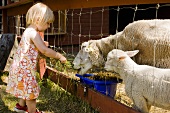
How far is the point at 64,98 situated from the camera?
4.36m

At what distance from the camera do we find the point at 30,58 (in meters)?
3.72

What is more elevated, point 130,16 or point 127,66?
point 130,16

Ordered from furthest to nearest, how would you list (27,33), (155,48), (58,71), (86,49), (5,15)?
(5,15)
(58,71)
(86,49)
(27,33)
(155,48)

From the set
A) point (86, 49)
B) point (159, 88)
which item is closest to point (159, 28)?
point (159, 88)

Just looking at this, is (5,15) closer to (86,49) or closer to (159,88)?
(86,49)

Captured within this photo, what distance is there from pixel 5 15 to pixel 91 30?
11.4ft

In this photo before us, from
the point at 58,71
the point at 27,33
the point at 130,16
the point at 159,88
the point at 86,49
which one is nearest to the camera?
the point at 159,88

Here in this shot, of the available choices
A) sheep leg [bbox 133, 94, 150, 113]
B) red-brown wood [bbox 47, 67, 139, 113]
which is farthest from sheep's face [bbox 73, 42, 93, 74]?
sheep leg [bbox 133, 94, 150, 113]

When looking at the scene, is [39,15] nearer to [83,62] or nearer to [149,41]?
[83,62]

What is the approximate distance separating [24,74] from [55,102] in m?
0.80

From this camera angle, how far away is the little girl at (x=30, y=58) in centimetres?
366

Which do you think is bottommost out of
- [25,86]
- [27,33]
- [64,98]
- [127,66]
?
[64,98]

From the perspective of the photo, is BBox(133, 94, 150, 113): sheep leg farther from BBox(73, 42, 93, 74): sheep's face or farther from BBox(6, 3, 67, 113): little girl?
BBox(73, 42, 93, 74): sheep's face

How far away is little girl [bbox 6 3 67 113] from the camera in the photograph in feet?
12.0
